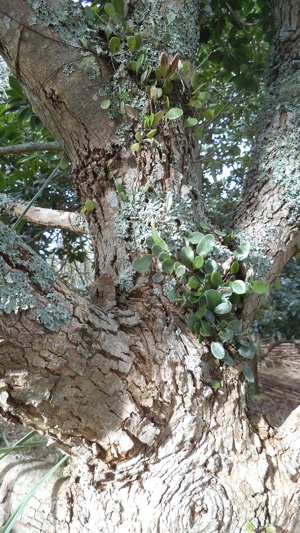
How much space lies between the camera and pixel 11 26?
1066 mm

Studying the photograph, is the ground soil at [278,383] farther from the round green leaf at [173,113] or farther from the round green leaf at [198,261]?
the round green leaf at [173,113]

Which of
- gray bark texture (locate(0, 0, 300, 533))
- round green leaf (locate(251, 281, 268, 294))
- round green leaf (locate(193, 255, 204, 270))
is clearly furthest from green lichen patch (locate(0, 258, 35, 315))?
round green leaf (locate(251, 281, 268, 294))

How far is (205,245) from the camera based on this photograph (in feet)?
3.04

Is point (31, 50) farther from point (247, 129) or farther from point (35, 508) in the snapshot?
point (247, 129)

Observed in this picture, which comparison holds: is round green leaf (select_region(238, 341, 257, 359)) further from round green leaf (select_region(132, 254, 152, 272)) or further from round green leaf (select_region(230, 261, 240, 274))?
round green leaf (select_region(132, 254, 152, 272))

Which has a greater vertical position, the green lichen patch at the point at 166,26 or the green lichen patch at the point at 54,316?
the green lichen patch at the point at 166,26

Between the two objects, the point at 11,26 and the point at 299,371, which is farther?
the point at 299,371

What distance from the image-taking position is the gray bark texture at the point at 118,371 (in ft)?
2.59

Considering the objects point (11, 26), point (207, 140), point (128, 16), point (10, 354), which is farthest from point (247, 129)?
point (10, 354)

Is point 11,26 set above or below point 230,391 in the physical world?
above

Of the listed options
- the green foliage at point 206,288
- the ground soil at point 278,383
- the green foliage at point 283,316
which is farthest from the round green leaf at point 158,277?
the green foliage at point 283,316

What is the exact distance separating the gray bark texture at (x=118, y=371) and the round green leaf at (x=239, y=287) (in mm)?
122

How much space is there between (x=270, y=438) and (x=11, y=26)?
117cm

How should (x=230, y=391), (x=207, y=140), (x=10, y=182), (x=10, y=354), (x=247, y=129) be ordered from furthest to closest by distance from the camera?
(x=207, y=140) → (x=247, y=129) → (x=10, y=182) → (x=230, y=391) → (x=10, y=354)
